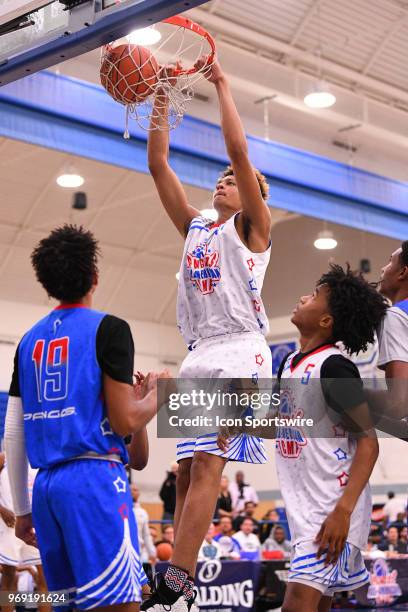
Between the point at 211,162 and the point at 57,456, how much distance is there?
8.92 m

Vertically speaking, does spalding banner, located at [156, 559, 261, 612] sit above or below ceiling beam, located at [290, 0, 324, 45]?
below

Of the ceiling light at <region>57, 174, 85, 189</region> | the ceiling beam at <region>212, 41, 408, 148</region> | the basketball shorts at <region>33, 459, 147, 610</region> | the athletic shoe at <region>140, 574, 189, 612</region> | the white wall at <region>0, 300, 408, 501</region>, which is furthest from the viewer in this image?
the white wall at <region>0, 300, 408, 501</region>

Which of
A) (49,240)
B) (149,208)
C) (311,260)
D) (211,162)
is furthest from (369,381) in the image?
(311,260)

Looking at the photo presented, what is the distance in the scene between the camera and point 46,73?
10195 mm

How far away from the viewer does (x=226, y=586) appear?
384 inches

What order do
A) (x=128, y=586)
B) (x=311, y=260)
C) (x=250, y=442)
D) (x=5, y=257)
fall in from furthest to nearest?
(x=311, y=260), (x=5, y=257), (x=250, y=442), (x=128, y=586)

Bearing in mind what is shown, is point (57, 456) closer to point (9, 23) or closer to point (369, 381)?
point (369, 381)

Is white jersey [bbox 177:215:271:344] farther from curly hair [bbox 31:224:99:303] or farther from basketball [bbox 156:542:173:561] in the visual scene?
basketball [bbox 156:542:173:561]

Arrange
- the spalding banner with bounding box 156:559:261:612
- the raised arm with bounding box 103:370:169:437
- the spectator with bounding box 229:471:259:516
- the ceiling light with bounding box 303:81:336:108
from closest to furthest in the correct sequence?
the raised arm with bounding box 103:370:169:437 → the spalding banner with bounding box 156:559:261:612 → the ceiling light with bounding box 303:81:336:108 → the spectator with bounding box 229:471:259:516

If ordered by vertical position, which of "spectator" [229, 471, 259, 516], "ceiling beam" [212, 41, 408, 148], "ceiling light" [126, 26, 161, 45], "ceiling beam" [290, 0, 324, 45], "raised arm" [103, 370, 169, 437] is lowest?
"raised arm" [103, 370, 169, 437]

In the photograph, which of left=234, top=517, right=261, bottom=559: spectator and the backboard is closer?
the backboard

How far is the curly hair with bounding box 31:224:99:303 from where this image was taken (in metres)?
3.63

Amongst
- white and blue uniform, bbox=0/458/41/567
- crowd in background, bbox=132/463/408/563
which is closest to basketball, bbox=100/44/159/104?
white and blue uniform, bbox=0/458/41/567

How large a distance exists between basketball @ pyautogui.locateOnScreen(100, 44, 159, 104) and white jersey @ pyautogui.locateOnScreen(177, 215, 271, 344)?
2.90 feet
